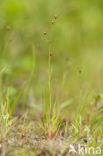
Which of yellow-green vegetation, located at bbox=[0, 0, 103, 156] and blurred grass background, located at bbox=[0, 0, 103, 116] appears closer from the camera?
yellow-green vegetation, located at bbox=[0, 0, 103, 156]

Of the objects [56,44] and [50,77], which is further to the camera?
[56,44]

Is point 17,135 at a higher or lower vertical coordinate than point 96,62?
higher

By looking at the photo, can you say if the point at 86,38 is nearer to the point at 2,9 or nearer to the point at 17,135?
the point at 2,9

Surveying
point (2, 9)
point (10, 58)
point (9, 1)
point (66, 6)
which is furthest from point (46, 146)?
point (66, 6)

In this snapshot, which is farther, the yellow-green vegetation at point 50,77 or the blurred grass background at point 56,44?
the blurred grass background at point 56,44
